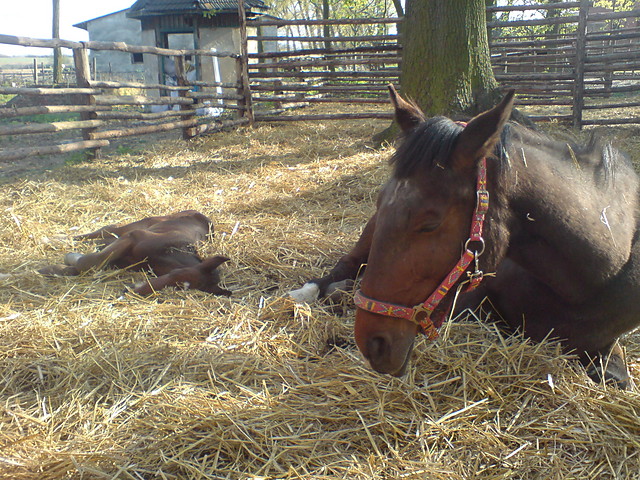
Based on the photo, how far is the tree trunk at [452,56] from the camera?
6.55 metres

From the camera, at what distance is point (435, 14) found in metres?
6.60

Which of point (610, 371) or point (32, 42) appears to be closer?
point (610, 371)

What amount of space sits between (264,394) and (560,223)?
145 centimetres

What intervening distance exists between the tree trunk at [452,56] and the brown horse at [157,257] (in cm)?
390

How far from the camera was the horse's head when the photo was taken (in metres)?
1.73

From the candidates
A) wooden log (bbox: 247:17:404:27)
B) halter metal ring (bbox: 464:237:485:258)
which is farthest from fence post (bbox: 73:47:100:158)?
halter metal ring (bbox: 464:237:485:258)

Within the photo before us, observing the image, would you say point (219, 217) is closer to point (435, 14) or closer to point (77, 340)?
point (77, 340)

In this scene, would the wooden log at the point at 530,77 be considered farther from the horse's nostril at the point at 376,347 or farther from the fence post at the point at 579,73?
the horse's nostril at the point at 376,347

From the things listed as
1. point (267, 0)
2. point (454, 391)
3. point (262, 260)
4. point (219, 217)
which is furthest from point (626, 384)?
point (267, 0)

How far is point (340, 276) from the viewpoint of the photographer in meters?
3.56

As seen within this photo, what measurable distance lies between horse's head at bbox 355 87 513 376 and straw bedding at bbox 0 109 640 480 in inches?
18.9

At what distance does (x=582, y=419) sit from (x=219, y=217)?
3753mm

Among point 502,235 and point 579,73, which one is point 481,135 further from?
point 579,73

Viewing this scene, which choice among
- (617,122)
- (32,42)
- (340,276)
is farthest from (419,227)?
Result: (617,122)
